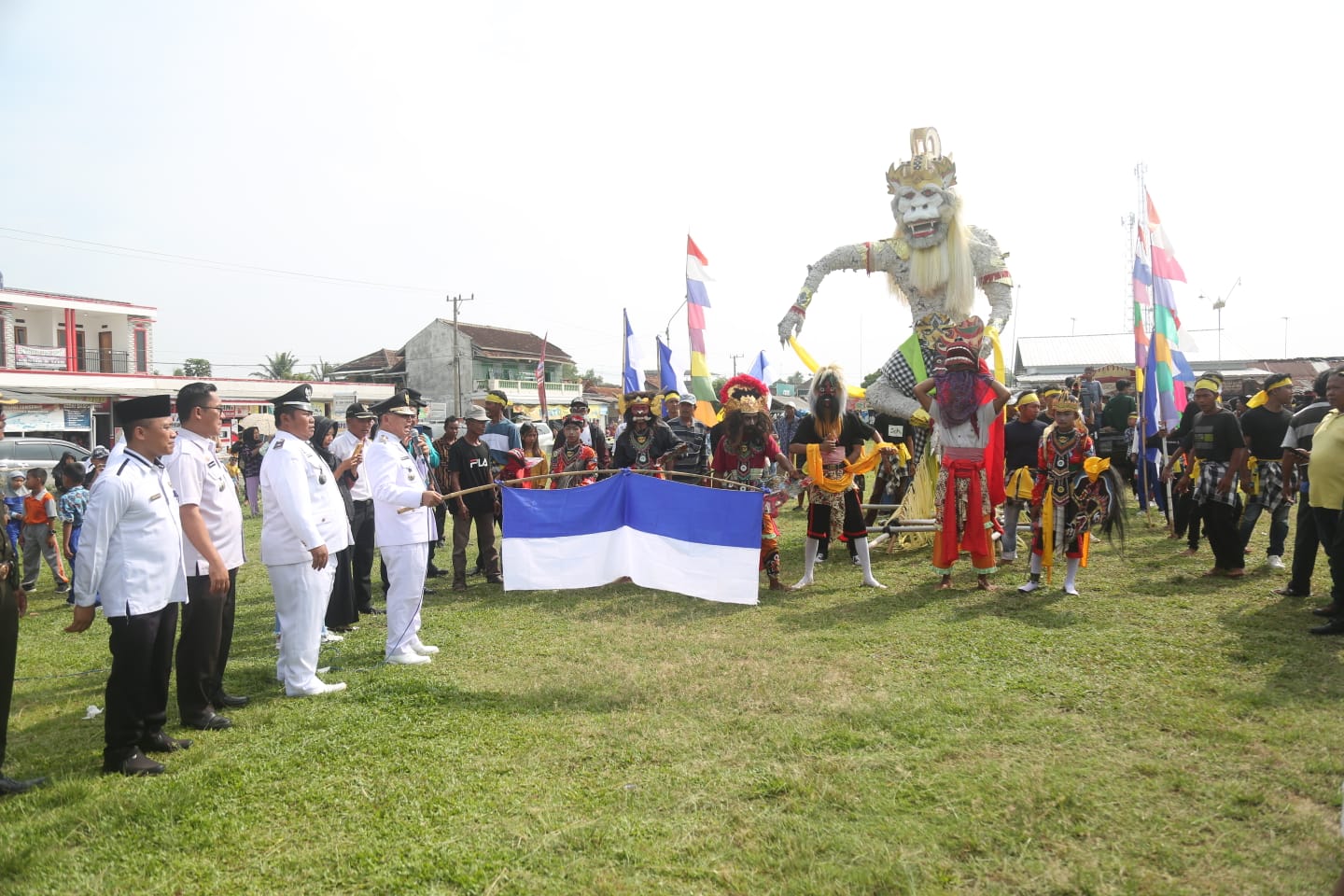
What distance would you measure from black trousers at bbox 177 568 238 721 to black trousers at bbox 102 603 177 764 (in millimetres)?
410

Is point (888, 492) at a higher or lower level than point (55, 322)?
lower

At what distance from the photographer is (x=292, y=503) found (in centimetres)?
496

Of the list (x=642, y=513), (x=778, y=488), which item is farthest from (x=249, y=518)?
(x=642, y=513)

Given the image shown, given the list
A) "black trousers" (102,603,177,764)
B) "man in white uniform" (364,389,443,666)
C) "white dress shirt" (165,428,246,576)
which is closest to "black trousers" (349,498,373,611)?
"man in white uniform" (364,389,443,666)

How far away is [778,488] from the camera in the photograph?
864cm

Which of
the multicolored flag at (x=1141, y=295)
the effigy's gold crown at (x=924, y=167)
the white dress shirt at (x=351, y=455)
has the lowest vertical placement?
the white dress shirt at (x=351, y=455)

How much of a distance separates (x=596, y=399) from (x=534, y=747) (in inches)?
1951

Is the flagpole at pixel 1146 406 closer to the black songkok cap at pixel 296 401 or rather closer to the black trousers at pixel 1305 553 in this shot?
the black trousers at pixel 1305 553

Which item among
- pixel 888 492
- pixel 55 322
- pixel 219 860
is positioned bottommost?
pixel 219 860

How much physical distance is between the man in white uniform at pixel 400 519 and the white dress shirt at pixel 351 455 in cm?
192

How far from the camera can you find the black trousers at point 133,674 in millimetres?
4035

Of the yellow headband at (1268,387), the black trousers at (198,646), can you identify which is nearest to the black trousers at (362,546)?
the black trousers at (198,646)

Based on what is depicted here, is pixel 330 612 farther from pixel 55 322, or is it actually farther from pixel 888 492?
pixel 55 322

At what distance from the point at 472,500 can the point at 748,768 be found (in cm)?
554
